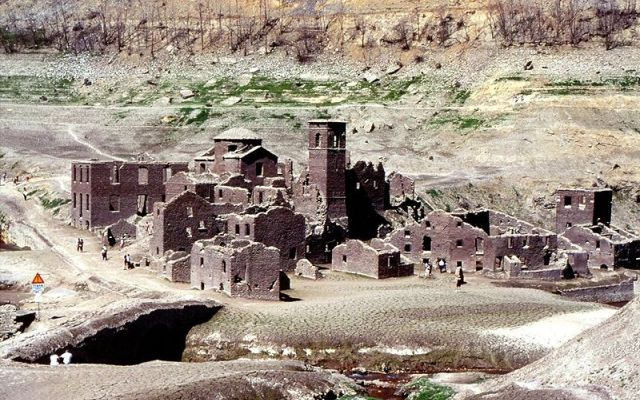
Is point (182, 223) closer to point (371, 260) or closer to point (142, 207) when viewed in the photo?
point (371, 260)

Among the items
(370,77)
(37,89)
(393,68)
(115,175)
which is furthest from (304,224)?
(37,89)

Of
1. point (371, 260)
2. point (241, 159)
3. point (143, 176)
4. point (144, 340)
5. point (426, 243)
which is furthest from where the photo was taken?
point (143, 176)

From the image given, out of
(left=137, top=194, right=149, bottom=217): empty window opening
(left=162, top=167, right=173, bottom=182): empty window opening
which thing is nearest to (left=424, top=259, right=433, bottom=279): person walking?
(left=162, top=167, right=173, bottom=182): empty window opening

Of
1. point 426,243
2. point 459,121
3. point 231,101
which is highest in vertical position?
point 231,101

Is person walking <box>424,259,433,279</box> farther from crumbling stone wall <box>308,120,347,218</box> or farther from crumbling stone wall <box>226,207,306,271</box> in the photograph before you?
crumbling stone wall <box>308,120,347,218</box>

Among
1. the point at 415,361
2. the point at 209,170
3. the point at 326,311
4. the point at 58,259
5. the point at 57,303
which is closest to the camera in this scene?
the point at 415,361

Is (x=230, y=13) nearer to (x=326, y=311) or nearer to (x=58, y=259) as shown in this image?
(x=58, y=259)

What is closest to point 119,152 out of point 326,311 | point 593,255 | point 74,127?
point 74,127

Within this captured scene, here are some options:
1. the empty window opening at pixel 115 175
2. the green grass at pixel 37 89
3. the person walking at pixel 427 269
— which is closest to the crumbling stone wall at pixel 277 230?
the person walking at pixel 427 269
